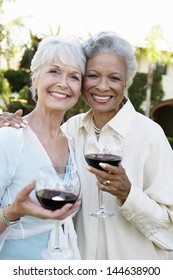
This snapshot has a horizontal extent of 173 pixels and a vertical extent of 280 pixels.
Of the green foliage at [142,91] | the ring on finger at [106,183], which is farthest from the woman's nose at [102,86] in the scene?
the green foliage at [142,91]

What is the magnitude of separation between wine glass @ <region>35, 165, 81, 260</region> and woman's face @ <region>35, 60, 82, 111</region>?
0.68 meters

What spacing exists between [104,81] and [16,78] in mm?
31806

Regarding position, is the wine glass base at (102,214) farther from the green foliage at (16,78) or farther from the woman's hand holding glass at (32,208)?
the green foliage at (16,78)

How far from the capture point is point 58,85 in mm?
2895

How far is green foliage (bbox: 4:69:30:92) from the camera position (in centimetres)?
3406

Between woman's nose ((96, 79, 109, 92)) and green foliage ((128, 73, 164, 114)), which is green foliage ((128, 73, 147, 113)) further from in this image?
woman's nose ((96, 79, 109, 92))

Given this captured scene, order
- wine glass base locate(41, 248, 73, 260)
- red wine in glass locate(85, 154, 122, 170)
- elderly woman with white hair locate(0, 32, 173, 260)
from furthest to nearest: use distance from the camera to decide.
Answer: elderly woman with white hair locate(0, 32, 173, 260) → red wine in glass locate(85, 154, 122, 170) → wine glass base locate(41, 248, 73, 260)

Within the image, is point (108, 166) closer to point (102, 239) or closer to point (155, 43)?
point (102, 239)

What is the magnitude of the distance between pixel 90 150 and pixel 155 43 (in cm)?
2981

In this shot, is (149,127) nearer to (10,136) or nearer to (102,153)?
(102,153)

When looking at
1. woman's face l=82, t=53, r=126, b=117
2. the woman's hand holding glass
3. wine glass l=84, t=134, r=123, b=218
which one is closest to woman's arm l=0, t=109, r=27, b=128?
wine glass l=84, t=134, r=123, b=218

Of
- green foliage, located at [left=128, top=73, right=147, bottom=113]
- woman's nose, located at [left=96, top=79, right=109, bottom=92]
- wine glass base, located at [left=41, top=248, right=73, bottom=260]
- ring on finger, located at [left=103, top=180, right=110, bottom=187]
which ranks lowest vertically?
green foliage, located at [left=128, top=73, right=147, bottom=113]

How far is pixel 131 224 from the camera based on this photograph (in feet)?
10.1
